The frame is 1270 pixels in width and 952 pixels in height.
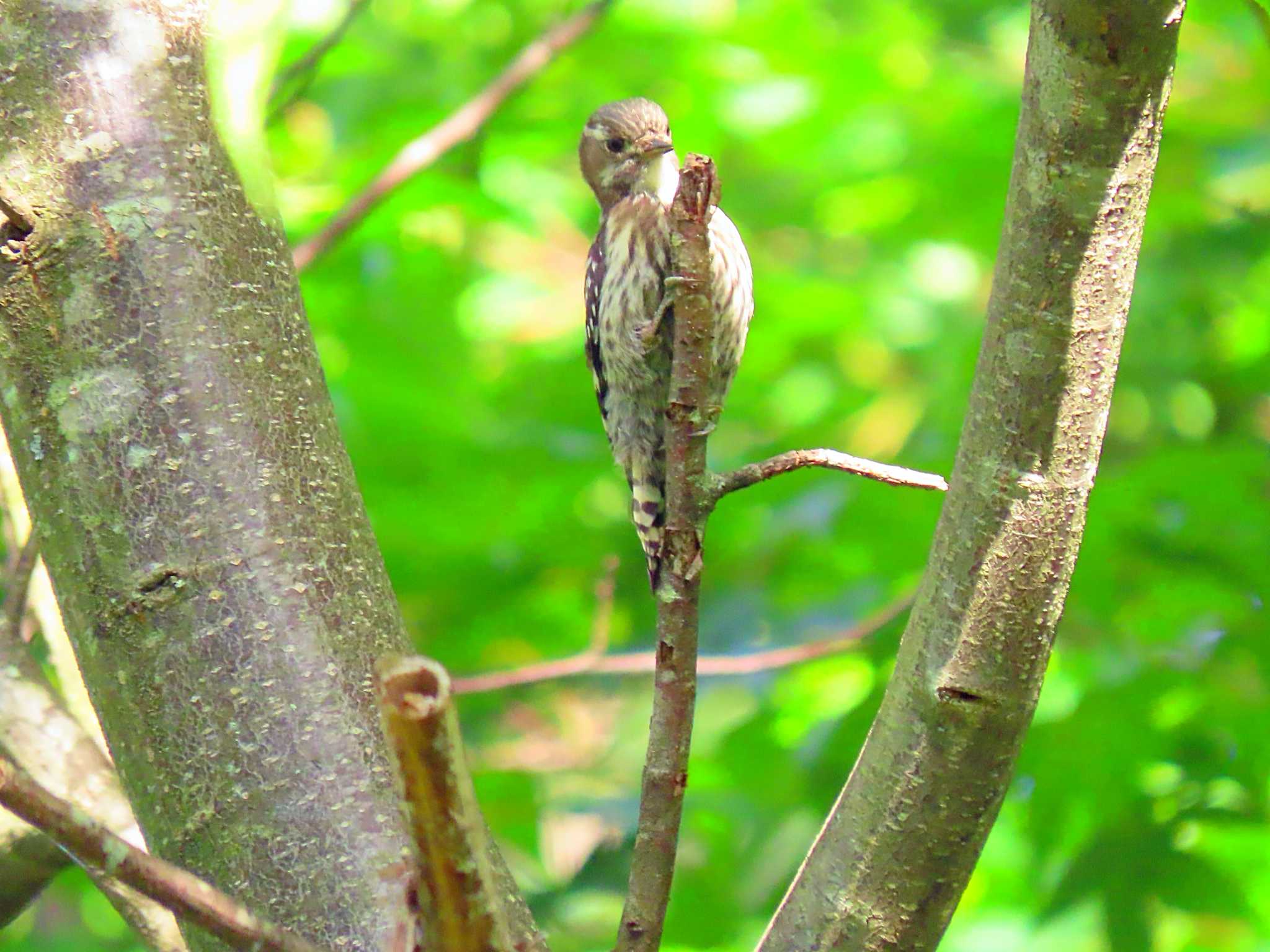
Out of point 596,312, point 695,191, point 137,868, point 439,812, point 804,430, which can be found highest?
point 596,312

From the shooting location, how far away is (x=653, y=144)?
3152mm

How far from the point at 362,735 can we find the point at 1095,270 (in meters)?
1.04

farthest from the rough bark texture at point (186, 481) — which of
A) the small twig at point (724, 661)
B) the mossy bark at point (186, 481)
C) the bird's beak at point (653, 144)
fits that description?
the bird's beak at point (653, 144)

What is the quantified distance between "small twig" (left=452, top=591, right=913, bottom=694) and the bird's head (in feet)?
3.85

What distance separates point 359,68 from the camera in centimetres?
374

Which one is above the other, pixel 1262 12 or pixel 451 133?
pixel 451 133

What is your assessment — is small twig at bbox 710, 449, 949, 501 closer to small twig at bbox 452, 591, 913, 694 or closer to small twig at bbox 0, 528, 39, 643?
small twig at bbox 452, 591, 913, 694

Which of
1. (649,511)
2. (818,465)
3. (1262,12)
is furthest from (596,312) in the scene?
(1262,12)

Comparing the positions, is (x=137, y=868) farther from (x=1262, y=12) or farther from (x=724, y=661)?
(x=724, y=661)

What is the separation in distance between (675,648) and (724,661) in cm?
130

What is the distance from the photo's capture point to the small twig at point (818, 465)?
1568 mm

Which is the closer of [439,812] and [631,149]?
[439,812]

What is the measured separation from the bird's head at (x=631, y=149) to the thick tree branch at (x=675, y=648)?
1.69m

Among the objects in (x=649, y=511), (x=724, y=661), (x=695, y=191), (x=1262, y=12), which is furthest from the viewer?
(x=649, y=511)
